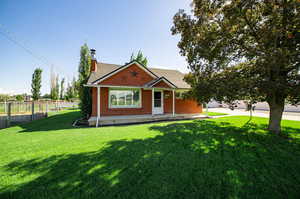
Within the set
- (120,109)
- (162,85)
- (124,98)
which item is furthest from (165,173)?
(162,85)

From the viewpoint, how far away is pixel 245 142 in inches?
189

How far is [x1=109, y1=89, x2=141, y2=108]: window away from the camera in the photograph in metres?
10.7

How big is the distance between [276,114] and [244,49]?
3511 mm

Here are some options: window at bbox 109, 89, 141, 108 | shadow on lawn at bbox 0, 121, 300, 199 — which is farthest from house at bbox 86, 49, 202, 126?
shadow on lawn at bbox 0, 121, 300, 199

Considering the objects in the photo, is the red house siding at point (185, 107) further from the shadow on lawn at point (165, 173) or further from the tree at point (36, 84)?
the tree at point (36, 84)

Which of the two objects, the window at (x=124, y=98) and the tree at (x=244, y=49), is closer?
the tree at (x=244, y=49)

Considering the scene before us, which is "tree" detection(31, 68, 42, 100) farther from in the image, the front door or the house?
the front door

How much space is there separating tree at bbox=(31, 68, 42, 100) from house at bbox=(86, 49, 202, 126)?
37325mm

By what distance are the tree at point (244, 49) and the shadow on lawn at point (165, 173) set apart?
2.36m

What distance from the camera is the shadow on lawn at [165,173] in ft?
7.19

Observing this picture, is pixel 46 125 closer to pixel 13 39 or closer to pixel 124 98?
pixel 124 98

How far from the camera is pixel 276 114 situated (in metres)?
5.74

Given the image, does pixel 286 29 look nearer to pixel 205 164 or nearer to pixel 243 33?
pixel 243 33

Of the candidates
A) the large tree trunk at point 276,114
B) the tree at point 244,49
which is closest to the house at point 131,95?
the tree at point 244,49
